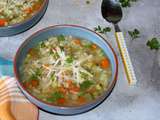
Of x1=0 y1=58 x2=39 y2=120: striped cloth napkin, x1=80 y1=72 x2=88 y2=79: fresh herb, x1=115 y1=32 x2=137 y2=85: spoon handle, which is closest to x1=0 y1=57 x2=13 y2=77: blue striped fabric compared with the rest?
x1=0 y1=58 x2=39 y2=120: striped cloth napkin

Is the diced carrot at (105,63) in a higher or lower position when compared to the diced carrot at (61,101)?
higher

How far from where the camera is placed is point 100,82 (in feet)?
3.70

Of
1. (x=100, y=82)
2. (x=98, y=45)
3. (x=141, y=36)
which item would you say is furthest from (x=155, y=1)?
(x=100, y=82)

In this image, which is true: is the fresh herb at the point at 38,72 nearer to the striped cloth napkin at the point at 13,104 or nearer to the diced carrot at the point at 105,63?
the striped cloth napkin at the point at 13,104

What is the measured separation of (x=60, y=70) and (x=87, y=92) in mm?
113

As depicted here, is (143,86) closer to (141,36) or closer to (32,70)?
(141,36)

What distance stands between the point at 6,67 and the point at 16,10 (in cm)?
25

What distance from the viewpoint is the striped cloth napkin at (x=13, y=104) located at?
1084 millimetres

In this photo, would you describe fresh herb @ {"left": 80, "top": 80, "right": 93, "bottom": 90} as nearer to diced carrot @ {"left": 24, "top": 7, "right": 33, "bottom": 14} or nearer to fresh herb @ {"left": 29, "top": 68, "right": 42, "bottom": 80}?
fresh herb @ {"left": 29, "top": 68, "right": 42, "bottom": 80}

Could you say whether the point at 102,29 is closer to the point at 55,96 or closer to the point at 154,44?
the point at 154,44

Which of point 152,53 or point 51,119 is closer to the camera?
point 51,119

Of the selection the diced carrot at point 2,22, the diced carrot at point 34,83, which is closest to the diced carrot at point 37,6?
the diced carrot at point 2,22

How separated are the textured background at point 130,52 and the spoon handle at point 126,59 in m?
0.02

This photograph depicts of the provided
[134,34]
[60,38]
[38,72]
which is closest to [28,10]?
[60,38]
